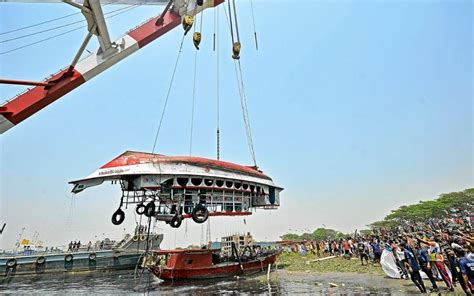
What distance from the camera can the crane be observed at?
8.43 meters

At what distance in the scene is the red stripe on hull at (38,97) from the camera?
337 inches

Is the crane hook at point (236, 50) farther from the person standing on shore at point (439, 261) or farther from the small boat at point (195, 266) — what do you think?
the small boat at point (195, 266)

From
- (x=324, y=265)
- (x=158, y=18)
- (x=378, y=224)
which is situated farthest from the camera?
(x=378, y=224)

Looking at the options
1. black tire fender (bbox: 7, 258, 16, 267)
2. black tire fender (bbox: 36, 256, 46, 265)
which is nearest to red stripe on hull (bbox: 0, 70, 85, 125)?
black tire fender (bbox: 36, 256, 46, 265)

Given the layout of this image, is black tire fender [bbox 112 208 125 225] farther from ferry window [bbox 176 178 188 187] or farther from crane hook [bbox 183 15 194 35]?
crane hook [bbox 183 15 194 35]

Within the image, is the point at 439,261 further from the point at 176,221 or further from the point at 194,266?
the point at 194,266

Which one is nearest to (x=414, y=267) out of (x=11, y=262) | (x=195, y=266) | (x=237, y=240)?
(x=195, y=266)

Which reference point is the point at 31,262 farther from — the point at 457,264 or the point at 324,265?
the point at 457,264

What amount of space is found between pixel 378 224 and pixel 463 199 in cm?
1412

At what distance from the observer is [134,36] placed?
35.2 feet

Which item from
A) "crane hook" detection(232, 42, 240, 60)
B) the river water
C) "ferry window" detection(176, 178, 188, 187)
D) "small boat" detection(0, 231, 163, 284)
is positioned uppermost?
"crane hook" detection(232, 42, 240, 60)

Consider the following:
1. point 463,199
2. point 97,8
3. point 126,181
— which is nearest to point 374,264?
point 126,181

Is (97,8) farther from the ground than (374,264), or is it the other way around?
(97,8)

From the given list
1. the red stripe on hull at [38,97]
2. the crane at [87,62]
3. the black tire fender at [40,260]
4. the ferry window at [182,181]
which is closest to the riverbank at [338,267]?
the ferry window at [182,181]
